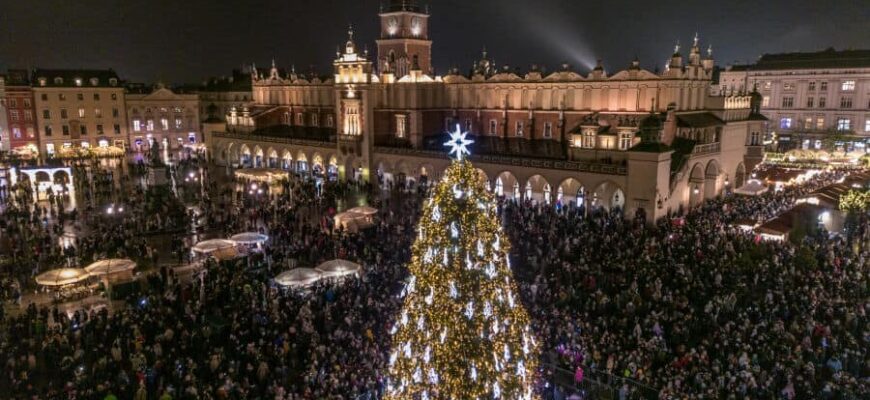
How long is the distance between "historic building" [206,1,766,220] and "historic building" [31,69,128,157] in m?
18.2

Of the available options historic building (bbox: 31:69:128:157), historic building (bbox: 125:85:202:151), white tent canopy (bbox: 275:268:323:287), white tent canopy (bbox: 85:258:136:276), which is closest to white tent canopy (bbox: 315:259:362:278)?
white tent canopy (bbox: 275:268:323:287)

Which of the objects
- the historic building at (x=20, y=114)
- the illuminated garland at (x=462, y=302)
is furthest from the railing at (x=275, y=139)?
the illuminated garland at (x=462, y=302)

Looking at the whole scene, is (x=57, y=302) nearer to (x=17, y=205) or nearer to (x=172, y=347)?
(x=172, y=347)

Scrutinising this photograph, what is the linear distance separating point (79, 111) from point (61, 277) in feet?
177

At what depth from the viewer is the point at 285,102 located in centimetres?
6575

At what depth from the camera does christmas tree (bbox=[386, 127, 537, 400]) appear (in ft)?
31.1

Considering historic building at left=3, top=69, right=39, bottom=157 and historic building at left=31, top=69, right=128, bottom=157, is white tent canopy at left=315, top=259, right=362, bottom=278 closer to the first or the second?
historic building at left=31, top=69, right=128, bottom=157

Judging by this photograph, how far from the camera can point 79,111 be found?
220 feet

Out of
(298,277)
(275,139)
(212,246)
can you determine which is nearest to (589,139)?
(298,277)

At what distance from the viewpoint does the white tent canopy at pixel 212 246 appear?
25.2m

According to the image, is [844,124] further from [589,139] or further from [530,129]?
[589,139]

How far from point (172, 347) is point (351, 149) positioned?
108 ft

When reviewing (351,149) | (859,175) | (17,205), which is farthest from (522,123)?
(17,205)

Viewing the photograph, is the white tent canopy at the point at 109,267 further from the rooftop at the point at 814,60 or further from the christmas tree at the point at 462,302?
the rooftop at the point at 814,60
